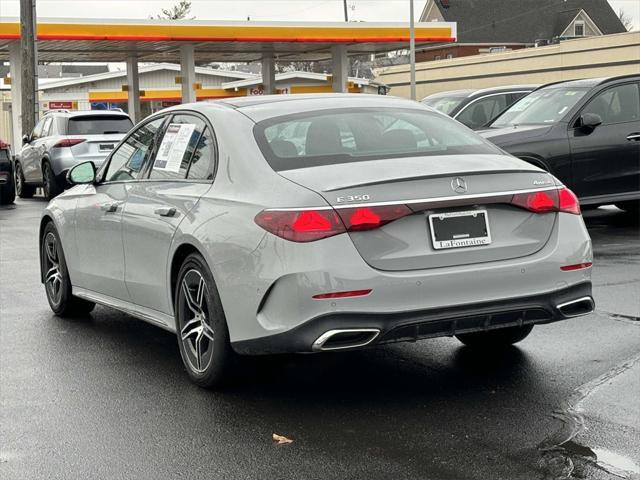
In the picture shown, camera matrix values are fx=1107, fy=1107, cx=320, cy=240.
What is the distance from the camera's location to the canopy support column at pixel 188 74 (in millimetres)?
42969

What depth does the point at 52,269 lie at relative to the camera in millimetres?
8617

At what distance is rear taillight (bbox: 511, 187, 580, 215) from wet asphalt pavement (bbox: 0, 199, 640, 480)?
0.96m

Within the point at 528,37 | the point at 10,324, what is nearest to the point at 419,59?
the point at 528,37

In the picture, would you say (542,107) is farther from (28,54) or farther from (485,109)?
(28,54)

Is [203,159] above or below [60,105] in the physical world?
below

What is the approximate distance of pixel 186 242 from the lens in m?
6.02

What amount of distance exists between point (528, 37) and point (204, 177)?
247ft

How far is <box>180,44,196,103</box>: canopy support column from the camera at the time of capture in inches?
1692

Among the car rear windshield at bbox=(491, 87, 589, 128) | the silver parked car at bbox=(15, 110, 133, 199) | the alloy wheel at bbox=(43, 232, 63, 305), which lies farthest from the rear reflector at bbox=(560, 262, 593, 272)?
the silver parked car at bbox=(15, 110, 133, 199)

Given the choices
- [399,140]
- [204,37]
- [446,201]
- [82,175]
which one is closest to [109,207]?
[82,175]

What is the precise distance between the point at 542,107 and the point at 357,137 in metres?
8.05

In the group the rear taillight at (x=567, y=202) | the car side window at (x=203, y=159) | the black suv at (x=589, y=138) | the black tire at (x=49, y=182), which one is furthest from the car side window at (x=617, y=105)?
the black tire at (x=49, y=182)

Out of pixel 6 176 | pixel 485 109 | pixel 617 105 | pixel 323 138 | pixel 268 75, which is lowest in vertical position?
pixel 6 176

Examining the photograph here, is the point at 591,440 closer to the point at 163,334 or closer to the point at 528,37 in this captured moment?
the point at 163,334
